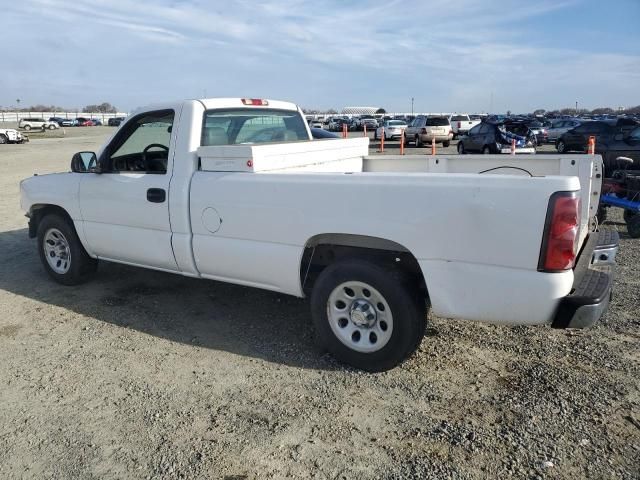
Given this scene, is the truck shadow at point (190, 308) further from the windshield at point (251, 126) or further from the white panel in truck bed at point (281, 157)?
the windshield at point (251, 126)

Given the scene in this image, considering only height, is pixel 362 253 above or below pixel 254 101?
below

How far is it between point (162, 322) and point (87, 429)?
5.52 ft

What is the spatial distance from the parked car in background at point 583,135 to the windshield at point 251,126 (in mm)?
14767

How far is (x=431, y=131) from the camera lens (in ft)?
95.0

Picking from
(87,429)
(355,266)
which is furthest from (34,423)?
(355,266)

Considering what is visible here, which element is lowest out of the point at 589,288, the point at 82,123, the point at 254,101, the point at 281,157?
the point at 82,123

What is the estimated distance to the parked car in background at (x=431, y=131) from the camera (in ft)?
95.4

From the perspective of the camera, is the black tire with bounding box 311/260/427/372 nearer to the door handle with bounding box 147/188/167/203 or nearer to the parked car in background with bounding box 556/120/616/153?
the door handle with bounding box 147/188/167/203

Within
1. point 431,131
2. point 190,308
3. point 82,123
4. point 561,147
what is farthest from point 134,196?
point 82,123

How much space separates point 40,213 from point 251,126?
2.71m

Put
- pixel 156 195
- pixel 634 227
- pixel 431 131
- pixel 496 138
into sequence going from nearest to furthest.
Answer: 1. pixel 156 195
2. pixel 634 227
3. pixel 496 138
4. pixel 431 131

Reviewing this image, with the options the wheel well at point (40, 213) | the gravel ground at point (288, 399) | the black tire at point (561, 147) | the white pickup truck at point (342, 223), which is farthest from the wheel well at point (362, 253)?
the black tire at point (561, 147)

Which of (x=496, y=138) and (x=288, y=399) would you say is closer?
(x=288, y=399)

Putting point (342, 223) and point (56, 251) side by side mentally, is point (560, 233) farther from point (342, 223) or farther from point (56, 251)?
point (56, 251)
